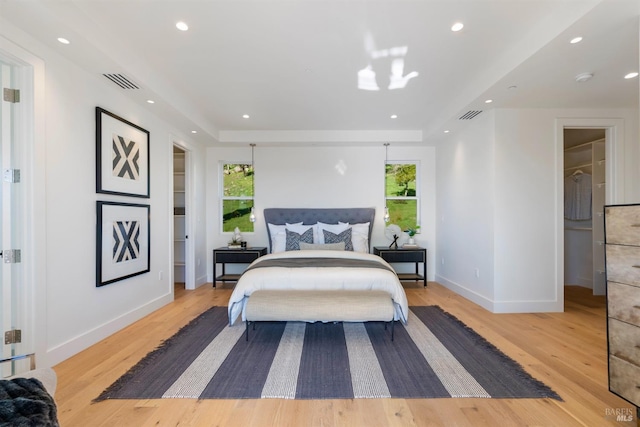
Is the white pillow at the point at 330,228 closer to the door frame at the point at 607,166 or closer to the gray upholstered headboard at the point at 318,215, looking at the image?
the gray upholstered headboard at the point at 318,215

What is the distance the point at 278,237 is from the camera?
4934mm

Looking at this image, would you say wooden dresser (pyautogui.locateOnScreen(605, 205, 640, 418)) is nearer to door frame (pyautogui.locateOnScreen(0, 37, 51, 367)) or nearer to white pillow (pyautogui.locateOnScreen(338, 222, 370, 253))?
white pillow (pyautogui.locateOnScreen(338, 222, 370, 253))

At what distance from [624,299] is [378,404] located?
156 cm

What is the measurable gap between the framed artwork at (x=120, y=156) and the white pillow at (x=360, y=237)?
3084mm

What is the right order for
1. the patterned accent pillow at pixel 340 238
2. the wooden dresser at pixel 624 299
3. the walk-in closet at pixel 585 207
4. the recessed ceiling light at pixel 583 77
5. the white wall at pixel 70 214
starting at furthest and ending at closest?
1. the patterned accent pillow at pixel 340 238
2. the walk-in closet at pixel 585 207
3. the recessed ceiling light at pixel 583 77
4. the white wall at pixel 70 214
5. the wooden dresser at pixel 624 299

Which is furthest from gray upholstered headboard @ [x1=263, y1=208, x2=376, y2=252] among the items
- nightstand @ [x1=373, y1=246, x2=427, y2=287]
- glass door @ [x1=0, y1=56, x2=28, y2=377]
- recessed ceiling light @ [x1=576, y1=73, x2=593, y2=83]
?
glass door @ [x1=0, y1=56, x2=28, y2=377]

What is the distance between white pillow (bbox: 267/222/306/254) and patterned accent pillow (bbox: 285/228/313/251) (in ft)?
0.24

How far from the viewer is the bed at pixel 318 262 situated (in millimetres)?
3057

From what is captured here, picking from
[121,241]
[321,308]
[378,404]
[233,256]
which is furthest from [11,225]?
[233,256]

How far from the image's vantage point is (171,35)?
7.94 feet

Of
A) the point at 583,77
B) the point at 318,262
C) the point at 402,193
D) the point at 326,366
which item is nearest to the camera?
the point at 326,366

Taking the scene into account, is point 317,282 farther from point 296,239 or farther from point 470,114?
point 470,114

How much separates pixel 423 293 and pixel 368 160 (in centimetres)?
255

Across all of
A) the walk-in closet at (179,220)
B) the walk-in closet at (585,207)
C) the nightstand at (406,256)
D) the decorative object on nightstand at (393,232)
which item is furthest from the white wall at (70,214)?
the walk-in closet at (585,207)
